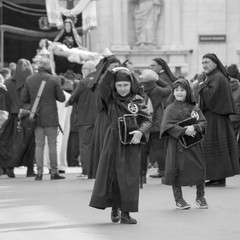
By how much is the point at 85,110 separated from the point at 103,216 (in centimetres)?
530

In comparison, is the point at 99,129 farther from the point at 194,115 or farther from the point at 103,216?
the point at 103,216

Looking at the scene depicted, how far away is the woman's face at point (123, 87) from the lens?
11070mm

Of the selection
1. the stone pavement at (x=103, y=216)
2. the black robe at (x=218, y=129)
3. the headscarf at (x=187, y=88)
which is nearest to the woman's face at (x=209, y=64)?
the black robe at (x=218, y=129)

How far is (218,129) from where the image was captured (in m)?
15.5

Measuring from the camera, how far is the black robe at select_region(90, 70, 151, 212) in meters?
10.9

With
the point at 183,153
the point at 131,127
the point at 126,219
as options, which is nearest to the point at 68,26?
the point at 183,153

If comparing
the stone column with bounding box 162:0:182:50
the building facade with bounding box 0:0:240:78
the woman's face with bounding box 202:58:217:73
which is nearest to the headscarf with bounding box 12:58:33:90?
the woman's face with bounding box 202:58:217:73

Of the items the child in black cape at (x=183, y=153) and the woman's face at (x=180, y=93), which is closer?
the child in black cape at (x=183, y=153)

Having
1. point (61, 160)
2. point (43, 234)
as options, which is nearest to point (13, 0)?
point (61, 160)

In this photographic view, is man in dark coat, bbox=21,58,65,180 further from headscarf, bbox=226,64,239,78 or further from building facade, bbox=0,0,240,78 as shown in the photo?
building facade, bbox=0,0,240,78

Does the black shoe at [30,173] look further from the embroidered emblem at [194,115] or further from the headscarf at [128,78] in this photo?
the headscarf at [128,78]

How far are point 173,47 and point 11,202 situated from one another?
1725cm

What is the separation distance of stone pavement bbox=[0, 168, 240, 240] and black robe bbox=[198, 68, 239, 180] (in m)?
0.35

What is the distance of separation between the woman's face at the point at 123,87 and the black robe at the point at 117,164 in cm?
8
